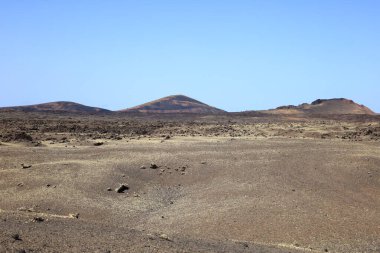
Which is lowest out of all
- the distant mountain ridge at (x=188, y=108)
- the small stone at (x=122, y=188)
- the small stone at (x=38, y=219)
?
the small stone at (x=122, y=188)

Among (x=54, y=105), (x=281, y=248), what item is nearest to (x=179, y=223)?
(x=281, y=248)

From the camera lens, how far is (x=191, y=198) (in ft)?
43.9

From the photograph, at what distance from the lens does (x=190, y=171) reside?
→ 50.9 ft

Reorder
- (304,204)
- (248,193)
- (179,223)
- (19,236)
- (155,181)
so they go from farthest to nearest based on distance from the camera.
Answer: (155,181) → (248,193) → (304,204) → (179,223) → (19,236)

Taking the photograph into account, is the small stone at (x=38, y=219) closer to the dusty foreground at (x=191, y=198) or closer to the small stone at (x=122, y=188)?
the dusty foreground at (x=191, y=198)

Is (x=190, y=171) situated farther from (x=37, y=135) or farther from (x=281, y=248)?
(x=37, y=135)

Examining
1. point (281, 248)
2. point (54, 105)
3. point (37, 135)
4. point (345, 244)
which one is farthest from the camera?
point (54, 105)

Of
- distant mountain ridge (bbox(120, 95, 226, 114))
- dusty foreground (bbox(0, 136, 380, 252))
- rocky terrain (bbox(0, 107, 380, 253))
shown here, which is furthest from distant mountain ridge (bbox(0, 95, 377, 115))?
dusty foreground (bbox(0, 136, 380, 252))

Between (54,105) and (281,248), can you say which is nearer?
(281,248)

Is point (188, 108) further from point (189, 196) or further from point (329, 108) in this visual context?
point (189, 196)

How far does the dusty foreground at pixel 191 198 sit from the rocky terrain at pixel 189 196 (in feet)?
0.09

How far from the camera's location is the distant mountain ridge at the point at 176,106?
6556 centimetres

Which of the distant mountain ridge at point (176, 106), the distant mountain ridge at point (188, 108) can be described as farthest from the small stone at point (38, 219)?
the distant mountain ridge at point (176, 106)

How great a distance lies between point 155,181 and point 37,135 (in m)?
10.1
